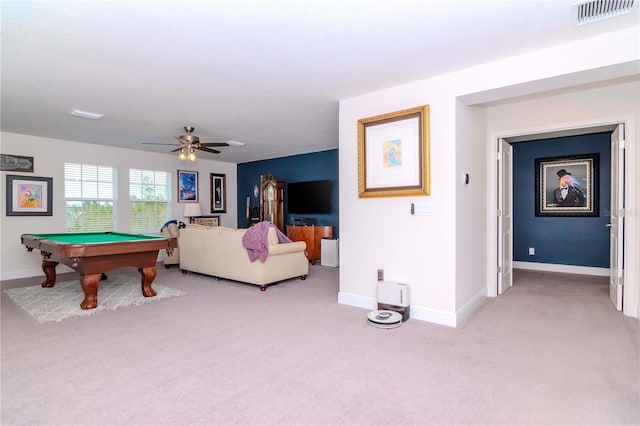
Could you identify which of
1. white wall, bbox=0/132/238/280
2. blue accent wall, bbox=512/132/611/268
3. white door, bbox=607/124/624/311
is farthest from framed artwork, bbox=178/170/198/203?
white door, bbox=607/124/624/311

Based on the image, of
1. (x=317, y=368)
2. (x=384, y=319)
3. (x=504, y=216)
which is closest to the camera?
(x=317, y=368)

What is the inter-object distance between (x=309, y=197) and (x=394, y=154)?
3949 millimetres

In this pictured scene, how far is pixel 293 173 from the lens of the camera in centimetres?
772

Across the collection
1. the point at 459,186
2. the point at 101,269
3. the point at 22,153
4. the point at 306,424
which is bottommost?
the point at 306,424

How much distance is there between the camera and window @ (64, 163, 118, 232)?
19.9 feet

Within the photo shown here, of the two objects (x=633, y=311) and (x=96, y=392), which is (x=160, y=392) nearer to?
(x=96, y=392)

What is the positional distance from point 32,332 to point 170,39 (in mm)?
2766

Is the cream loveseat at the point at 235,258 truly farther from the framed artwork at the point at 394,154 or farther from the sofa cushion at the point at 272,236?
the framed artwork at the point at 394,154

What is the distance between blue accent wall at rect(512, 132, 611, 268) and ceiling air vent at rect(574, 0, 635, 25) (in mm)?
3849

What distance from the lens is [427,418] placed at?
5.76ft

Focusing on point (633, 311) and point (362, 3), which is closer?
point (362, 3)

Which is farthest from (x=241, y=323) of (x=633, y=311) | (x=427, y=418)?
(x=633, y=311)

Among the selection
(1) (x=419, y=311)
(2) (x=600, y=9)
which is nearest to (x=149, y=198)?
(1) (x=419, y=311)

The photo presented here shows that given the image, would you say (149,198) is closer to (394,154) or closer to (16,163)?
(16,163)
